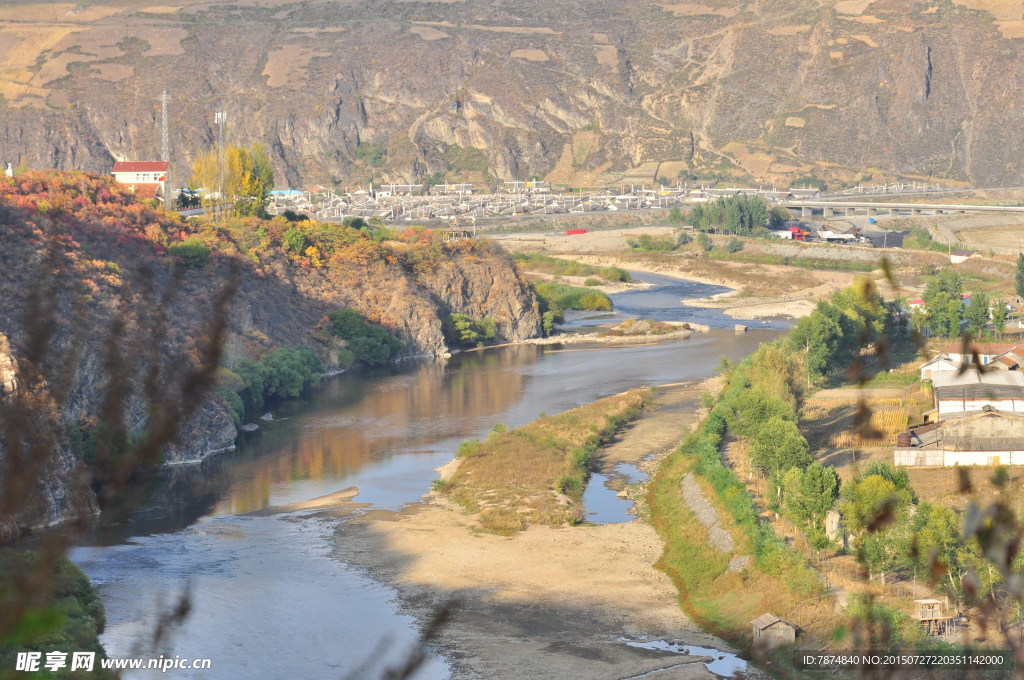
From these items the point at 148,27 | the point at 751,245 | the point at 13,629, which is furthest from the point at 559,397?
the point at 148,27

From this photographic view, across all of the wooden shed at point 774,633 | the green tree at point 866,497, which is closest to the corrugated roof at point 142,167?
the green tree at point 866,497

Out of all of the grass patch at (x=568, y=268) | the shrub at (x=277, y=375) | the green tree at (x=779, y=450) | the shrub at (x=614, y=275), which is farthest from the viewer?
the grass patch at (x=568, y=268)

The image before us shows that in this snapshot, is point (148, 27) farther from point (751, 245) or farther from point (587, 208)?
point (751, 245)

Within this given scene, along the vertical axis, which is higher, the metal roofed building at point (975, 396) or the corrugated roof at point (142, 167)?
the corrugated roof at point (142, 167)

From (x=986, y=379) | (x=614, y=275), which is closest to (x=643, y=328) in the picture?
(x=614, y=275)

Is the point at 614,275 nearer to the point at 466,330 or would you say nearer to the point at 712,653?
the point at 466,330

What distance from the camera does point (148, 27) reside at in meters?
196

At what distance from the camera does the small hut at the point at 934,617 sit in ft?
81.0

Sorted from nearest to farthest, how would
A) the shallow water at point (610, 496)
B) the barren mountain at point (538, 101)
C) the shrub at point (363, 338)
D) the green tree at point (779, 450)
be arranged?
the green tree at point (779, 450) → the shallow water at point (610, 496) → the shrub at point (363, 338) → the barren mountain at point (538, 101)

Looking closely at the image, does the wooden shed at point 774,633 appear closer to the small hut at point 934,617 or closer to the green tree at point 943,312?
the small hut at point 934,617

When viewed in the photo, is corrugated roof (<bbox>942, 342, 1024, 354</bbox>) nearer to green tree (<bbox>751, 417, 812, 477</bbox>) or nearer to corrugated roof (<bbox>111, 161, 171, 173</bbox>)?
green tree (<bbox>751, 417, 812, 477</bbox>)

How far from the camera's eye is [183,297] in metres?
56.3

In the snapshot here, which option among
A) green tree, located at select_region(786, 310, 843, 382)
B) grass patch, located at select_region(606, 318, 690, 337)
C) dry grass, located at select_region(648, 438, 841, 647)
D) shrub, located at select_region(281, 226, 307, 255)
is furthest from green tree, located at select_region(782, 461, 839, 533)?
shrub, located at select_region(281, 226, 307, 255)

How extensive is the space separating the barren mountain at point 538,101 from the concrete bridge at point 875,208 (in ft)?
104
